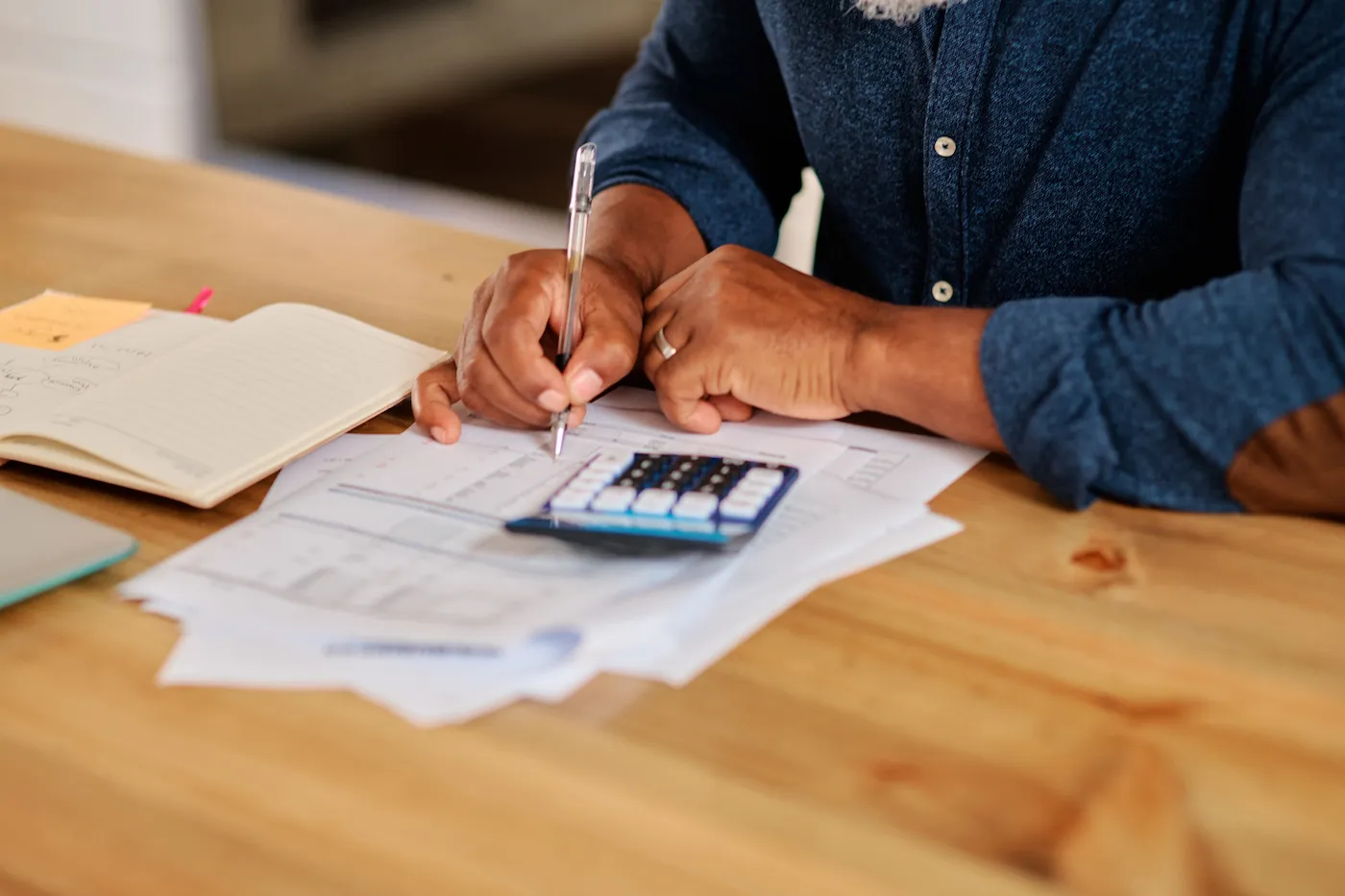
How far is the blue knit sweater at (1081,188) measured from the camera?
83 centimetres

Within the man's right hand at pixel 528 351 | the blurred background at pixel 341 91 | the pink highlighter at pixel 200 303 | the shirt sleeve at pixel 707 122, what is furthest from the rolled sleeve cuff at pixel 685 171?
the blurred background at pixel 341 91

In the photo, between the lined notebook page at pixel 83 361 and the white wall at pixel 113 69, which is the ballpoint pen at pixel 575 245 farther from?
the white wall at pixel 113 69

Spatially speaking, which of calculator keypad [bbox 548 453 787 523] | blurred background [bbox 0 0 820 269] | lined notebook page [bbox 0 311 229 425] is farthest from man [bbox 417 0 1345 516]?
blurred background [bbox 0 0 820 269]

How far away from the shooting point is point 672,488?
81 cm

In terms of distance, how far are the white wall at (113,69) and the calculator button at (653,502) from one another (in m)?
2.99

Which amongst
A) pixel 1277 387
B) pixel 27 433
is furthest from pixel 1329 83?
pixel 27 433

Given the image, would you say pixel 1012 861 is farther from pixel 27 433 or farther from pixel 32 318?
pixel 32 318

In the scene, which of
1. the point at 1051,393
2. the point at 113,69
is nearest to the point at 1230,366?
the point at 1051,393

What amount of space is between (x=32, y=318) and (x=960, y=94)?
2.50 ft

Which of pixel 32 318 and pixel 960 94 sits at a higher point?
pixel 960 94

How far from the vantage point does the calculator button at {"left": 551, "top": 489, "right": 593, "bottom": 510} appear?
31.3 inches

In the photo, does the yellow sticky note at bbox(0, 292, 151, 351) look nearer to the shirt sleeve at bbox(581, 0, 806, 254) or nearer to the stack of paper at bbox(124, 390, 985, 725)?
the stack of paper at bbox(124, 390, 985, 725)

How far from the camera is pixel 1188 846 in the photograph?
583 millimetres

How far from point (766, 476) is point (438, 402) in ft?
0.86
